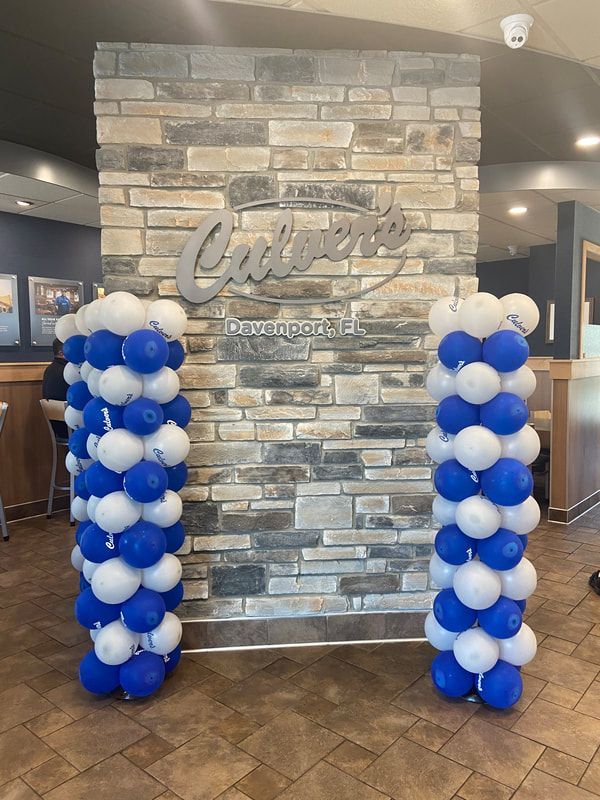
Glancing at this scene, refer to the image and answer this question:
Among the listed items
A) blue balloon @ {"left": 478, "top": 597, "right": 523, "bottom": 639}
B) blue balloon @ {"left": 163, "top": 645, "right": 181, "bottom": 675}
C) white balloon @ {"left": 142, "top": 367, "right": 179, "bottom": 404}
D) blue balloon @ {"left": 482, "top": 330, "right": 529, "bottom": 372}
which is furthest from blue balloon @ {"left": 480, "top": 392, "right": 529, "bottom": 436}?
blue balloon @ {"left": 163, "top": 645, "right": 181, "bottom": 675}

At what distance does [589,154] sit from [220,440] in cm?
373

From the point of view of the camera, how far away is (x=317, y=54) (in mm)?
2643

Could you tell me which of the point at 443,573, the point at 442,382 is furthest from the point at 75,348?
the point at 443,573

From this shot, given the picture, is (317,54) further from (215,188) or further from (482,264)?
(482,264)

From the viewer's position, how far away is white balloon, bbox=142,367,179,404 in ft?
7.57

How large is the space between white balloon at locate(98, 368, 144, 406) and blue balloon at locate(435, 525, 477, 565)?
1.33 meters

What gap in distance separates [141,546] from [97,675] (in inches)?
22.8

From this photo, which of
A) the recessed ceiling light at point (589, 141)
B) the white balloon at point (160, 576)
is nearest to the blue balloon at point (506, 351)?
the white balloon at point (160, 576)

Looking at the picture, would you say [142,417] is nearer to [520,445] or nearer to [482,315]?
[482,315]

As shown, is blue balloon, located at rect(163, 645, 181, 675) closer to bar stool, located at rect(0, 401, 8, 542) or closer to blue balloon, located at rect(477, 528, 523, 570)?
blue balloon, located at rect(477, 528, 523, 570)

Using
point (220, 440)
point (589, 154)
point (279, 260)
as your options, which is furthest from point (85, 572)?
point (589, 154)

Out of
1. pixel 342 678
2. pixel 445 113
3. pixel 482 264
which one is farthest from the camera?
pixel 482 264

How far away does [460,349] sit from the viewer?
224 centimetres

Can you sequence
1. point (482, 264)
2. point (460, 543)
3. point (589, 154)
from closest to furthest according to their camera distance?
point (460, 543), point (589, 154), point (482, 264)
